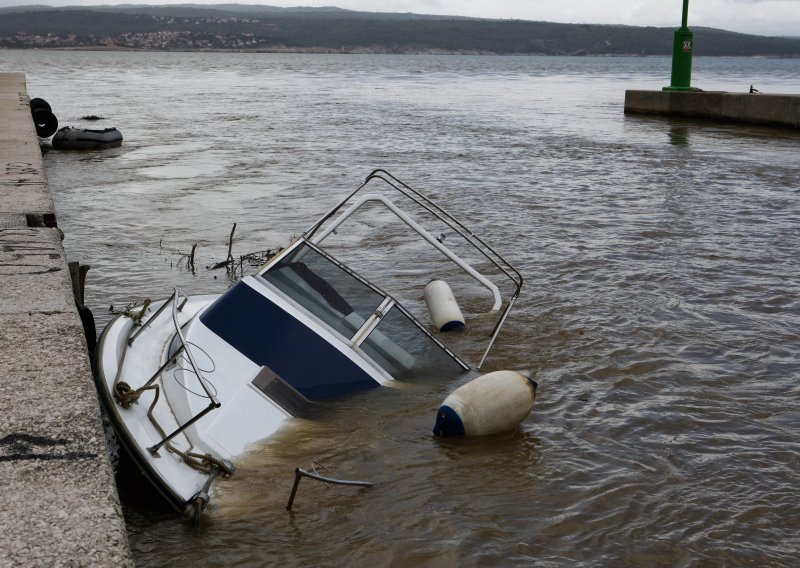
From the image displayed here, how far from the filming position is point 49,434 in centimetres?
427

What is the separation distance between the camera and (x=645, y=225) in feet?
44.2

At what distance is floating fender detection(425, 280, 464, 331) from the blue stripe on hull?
2.22 meters

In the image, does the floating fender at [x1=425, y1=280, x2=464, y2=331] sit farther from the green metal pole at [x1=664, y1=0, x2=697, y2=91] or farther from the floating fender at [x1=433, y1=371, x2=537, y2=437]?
the green metal pole at [x1=664, y1=0, x2=697, y2=91]

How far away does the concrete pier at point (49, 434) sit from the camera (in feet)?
11.3

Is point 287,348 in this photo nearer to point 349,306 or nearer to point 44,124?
point 349,306

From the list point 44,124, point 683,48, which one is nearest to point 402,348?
point 44,124

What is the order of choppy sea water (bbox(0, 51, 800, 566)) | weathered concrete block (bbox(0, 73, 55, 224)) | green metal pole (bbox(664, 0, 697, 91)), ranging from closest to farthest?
choppy sea water (bbox(0, 51, 800, 566)) < weathered concrete block (bbox(0, 73, 55, 224)) < green metal pole (bbox(664, 0, 697, 91))

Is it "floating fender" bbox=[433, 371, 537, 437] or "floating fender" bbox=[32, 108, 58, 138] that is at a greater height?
"floating fender" bbox=[32, 108, 58, 138]

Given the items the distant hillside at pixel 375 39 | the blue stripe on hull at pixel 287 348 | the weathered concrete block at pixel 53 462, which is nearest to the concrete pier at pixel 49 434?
the weathered concrete block at pixel 53 462

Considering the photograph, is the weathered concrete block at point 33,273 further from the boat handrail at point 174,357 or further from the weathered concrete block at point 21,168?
the weathered concrete block at point 21,168

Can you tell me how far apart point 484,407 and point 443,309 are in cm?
234

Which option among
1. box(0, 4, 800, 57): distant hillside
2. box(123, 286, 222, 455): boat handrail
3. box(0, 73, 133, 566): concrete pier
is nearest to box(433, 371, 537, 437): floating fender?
→ box(123, 286, 222, 455): boat handrail

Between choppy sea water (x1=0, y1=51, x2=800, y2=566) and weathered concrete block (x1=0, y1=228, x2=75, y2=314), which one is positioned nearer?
choppy sea water (x1=0, y1=51, x2=800, y2=566)

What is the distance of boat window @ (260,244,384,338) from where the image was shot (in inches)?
253
